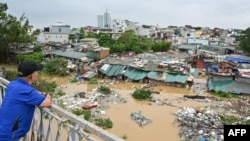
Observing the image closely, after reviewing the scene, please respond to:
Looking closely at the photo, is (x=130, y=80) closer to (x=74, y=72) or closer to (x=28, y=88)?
(x=74, y=72)

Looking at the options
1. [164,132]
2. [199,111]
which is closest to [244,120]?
[199,111]

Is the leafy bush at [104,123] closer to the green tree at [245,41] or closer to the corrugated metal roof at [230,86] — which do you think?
the corrugated metal roof at [230,86]

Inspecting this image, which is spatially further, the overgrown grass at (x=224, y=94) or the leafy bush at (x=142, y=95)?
the overgrown grass at (x=224, y=94)

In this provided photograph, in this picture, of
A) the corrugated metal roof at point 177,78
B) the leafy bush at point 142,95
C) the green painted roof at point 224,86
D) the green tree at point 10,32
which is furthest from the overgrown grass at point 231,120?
the green tree at point 10,32

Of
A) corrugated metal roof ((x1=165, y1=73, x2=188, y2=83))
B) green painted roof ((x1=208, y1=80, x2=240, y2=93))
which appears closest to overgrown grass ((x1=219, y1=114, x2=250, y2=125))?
green painted roof ((x1=208, y1=80, x2=240, y2=93))

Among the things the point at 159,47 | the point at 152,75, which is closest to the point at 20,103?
the point at 152,75

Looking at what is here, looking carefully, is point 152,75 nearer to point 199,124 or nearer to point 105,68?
point 105,68
